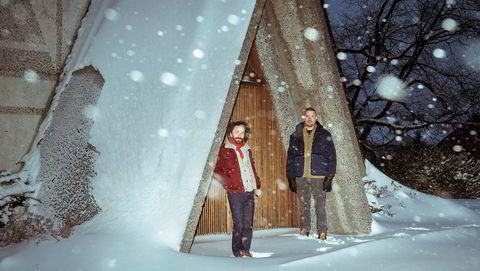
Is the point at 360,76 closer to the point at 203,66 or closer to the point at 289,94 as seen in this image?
the point at 289,94

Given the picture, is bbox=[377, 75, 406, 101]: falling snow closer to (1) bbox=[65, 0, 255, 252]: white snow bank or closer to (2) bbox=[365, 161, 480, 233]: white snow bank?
(2) bbox=[365, 161, 480, 233]: white snow bank

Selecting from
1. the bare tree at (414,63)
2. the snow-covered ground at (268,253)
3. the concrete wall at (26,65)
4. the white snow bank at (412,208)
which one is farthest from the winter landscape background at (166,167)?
the bare tree at (414,63)

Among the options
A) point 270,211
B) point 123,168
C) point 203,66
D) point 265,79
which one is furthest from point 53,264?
point 265,79

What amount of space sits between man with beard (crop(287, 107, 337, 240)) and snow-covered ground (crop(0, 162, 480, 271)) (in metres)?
0.31

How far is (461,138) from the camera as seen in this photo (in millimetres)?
15086

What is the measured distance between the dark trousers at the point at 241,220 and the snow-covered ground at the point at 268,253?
165 millimetres

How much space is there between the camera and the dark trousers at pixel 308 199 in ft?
16.1

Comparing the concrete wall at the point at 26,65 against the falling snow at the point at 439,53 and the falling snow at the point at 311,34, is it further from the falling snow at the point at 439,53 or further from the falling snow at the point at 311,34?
the falling snow at the point at 439,53

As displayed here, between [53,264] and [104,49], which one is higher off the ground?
[104,49]

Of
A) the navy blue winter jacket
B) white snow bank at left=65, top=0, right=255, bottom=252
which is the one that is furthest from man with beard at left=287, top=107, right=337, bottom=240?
white snow bank at left=65, top=0, right=255, bottom=252

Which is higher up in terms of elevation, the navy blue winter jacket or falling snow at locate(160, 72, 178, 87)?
falling snow at locate(160, 72, 178, 87)

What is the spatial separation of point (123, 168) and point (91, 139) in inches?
23.6

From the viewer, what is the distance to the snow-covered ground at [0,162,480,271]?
3076 mm

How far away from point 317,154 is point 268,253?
1359mm
